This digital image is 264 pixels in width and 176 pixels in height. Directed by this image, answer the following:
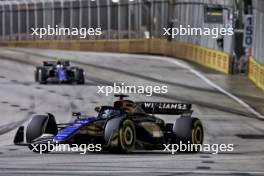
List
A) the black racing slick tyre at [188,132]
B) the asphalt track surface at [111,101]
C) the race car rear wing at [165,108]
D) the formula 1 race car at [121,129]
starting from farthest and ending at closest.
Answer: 1. the race car rear wing at [165,108]
2. the black racing slick tyre at [188,132]
3. the formula 1 race car at [121,129]
4. the asphalt track surface at [111,101]

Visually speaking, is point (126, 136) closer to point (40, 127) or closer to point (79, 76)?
point (40, 127)

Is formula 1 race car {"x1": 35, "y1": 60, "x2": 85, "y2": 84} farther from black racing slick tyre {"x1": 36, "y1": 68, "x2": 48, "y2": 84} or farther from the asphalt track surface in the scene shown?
the asphalt track surface

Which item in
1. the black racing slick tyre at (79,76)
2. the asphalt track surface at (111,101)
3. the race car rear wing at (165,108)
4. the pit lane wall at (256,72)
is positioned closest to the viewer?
the asphalt track surface at (111,101)

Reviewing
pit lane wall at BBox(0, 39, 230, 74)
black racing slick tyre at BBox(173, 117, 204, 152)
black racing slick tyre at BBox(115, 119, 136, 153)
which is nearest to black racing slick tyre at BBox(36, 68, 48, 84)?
pit lane wall at BBox(0, 39, 230, 74)

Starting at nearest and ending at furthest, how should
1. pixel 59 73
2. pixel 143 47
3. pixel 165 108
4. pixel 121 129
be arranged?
pixel 121 129 → pixel 165 108 → pixel 59 73 → pixel 143 47

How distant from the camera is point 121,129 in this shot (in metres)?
15.9

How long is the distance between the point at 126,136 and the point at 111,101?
16.6m

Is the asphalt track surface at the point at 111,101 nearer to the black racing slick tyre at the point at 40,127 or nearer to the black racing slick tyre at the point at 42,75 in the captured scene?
the black racing slick tyre at the point at 42,75

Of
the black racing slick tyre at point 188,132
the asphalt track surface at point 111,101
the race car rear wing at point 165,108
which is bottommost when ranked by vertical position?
the asphalt track surface at point 111,101

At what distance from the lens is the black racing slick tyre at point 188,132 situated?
56.9 ft

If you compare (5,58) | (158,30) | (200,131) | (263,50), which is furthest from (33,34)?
(200,131)

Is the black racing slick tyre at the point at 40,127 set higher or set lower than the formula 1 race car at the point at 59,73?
higher

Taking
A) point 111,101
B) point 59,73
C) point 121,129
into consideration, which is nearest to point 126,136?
point 121,129

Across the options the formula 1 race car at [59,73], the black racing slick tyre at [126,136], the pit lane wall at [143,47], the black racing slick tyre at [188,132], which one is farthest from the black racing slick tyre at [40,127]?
the pit lane wall at [143,47]
